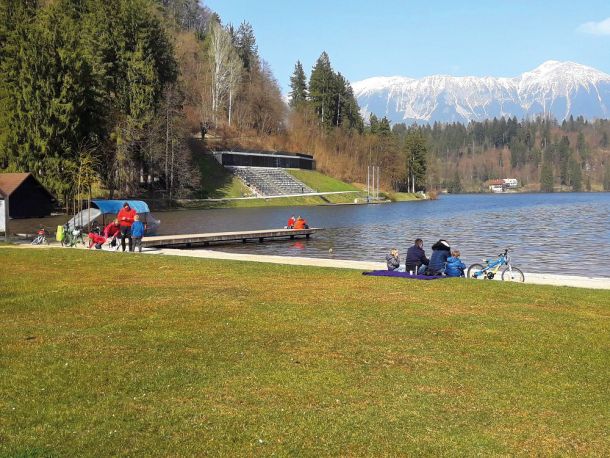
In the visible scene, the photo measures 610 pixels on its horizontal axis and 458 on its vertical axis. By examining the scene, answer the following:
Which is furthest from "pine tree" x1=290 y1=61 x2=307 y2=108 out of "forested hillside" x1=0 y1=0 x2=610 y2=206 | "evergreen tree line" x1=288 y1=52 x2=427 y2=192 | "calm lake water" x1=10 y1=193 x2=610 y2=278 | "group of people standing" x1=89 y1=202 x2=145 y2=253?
"group of people standing" x1=89 y1=202 x2=145 y2=253

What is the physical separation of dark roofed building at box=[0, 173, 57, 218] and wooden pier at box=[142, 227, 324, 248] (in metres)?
17.8

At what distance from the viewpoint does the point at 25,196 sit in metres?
55.7

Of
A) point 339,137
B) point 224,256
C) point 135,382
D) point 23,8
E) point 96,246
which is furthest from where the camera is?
point 339,137

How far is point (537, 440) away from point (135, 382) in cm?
537

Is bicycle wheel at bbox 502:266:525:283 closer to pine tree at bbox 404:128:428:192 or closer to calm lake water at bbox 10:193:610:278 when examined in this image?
calm lake water at bbox 10:193:610:278

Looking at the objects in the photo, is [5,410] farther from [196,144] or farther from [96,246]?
[196,144]

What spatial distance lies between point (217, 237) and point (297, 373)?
3564 cm

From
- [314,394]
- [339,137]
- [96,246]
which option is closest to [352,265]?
[96,246]

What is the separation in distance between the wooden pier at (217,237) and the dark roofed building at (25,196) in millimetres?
17830

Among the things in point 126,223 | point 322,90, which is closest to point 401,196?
point 322,90

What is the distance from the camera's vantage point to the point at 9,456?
21.4 ft

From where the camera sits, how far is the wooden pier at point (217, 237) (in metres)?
40.0

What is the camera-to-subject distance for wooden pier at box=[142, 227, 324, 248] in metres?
40.0

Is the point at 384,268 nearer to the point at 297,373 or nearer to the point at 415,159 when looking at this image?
the point at 297,373
